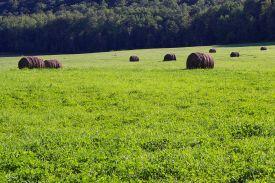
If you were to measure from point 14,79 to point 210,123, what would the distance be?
16484mm

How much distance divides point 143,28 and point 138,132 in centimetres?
12398

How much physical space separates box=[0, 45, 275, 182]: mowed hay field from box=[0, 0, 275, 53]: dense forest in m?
92.0

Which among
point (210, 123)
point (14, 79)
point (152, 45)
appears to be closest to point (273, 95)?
point (210, 123)

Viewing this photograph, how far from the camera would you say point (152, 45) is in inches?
5172

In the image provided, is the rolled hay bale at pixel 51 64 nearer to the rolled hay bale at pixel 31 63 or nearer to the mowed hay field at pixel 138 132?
the rolled hay bale at pixel 31 63

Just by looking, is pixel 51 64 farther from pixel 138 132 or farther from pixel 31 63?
pixel 138 132

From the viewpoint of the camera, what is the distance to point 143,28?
449 ft

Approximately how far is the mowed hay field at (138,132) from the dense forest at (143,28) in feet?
302

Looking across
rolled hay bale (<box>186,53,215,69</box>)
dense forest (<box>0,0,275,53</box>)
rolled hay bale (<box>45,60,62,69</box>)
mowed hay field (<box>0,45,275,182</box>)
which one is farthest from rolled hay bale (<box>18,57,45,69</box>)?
dense forest (<box>0,0,275,53</box>)

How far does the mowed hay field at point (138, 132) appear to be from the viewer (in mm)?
11336

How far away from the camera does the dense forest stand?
373 ft

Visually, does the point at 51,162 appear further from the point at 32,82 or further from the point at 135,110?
the point at 32,82

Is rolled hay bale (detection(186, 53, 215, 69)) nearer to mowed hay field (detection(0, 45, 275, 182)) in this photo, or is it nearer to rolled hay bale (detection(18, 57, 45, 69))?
mowed hay field (detection(0, 45, 275, 182))

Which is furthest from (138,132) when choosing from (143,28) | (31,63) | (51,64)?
(143,28)
